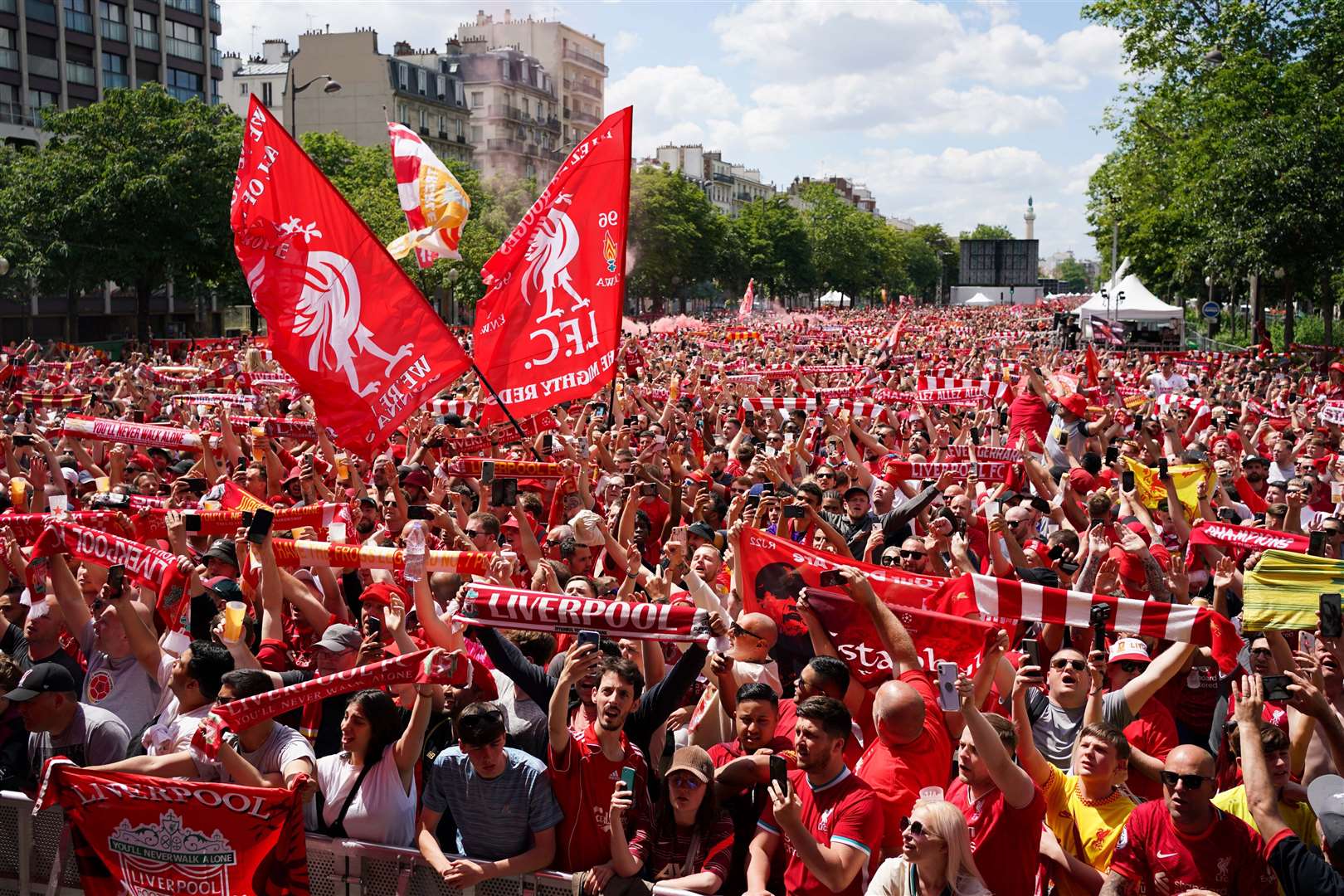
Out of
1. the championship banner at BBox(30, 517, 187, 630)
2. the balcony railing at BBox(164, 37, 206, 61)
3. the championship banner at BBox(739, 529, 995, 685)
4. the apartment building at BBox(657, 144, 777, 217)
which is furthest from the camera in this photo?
the apartment building at BBox(657, 144, 777, 217)

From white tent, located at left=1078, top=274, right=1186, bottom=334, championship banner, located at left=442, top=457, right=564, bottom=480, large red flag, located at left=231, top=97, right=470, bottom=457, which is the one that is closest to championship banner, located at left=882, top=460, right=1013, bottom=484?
championship banner, located at left=442, top=457, right=564, bottom=480

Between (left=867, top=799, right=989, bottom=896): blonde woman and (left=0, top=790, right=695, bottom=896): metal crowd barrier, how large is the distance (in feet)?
3.08

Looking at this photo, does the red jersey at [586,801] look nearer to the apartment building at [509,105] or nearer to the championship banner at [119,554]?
the championship banner at [119,554]

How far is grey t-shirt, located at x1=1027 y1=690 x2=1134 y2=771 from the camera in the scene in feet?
18.0

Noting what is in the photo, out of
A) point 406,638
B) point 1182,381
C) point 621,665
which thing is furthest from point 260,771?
point 1182,381

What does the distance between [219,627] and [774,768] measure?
3081 mm

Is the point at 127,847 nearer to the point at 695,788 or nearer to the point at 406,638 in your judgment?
the point at 406,638

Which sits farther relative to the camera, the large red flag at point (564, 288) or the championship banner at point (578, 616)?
the large red flag at point (564, 288)

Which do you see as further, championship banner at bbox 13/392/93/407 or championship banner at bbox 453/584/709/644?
championship banner at bbox 13/392/93/407

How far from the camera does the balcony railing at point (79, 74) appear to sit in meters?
59.7

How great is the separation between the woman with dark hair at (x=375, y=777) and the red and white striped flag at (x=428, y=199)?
13.6 metres

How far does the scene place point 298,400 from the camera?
1722cm

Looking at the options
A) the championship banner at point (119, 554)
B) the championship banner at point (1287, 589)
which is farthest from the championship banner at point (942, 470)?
the championship banner at point (119, 554)

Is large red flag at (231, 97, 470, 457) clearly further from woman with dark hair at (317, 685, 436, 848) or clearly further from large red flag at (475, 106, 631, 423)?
woman with dark hair at (317, 685, 436, 848)
